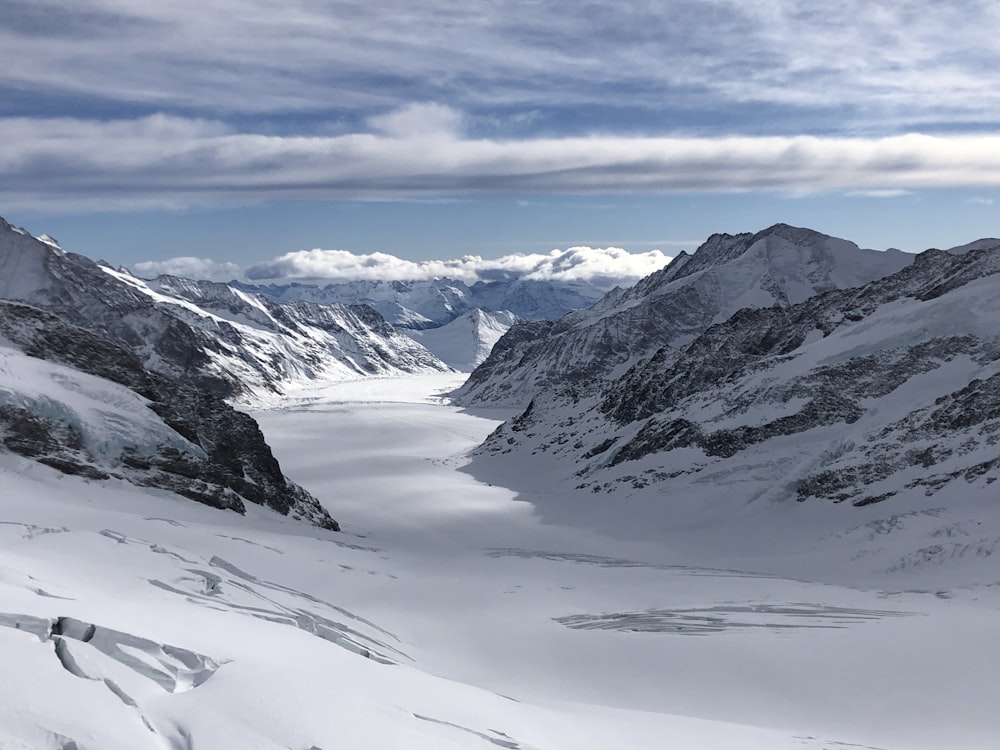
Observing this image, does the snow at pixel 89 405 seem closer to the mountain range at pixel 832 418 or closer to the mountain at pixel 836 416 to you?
the mountain range at pixel 832 418

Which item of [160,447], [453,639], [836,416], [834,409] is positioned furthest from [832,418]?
[160,447]

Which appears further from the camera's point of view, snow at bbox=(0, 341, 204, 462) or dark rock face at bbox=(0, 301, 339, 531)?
snow at bbox=(0, 341, 204, 462)

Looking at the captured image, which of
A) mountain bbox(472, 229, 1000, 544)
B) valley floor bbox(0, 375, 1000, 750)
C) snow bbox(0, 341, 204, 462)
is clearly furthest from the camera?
mountain bbox(472, 229, 1000, 544)

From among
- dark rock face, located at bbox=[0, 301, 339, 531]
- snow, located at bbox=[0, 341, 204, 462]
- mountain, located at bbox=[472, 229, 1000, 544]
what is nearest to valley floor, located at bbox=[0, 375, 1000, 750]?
dark rock face, located at bbox=[0, 301, 339, 531]

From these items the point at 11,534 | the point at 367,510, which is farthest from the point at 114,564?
the point at 367,510

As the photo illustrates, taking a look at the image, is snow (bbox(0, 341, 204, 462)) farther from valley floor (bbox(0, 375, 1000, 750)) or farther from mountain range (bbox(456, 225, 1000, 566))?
mountain range (bbox(456, 225, 1000, 566))

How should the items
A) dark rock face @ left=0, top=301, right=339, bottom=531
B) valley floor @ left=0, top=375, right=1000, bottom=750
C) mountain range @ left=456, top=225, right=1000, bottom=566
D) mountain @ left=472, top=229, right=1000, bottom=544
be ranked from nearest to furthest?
1. valley floor @ left=0, top=375, right=1000, bottom=750
2. dark rock face @ left=0, top=301, right=339, bottom=531
3. mountain @ left=472, top=229, right=1000, bottom=544
4. mountain range @ left=456, top=225, right=1000, bottom=566

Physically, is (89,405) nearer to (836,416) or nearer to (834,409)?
(836,416)
